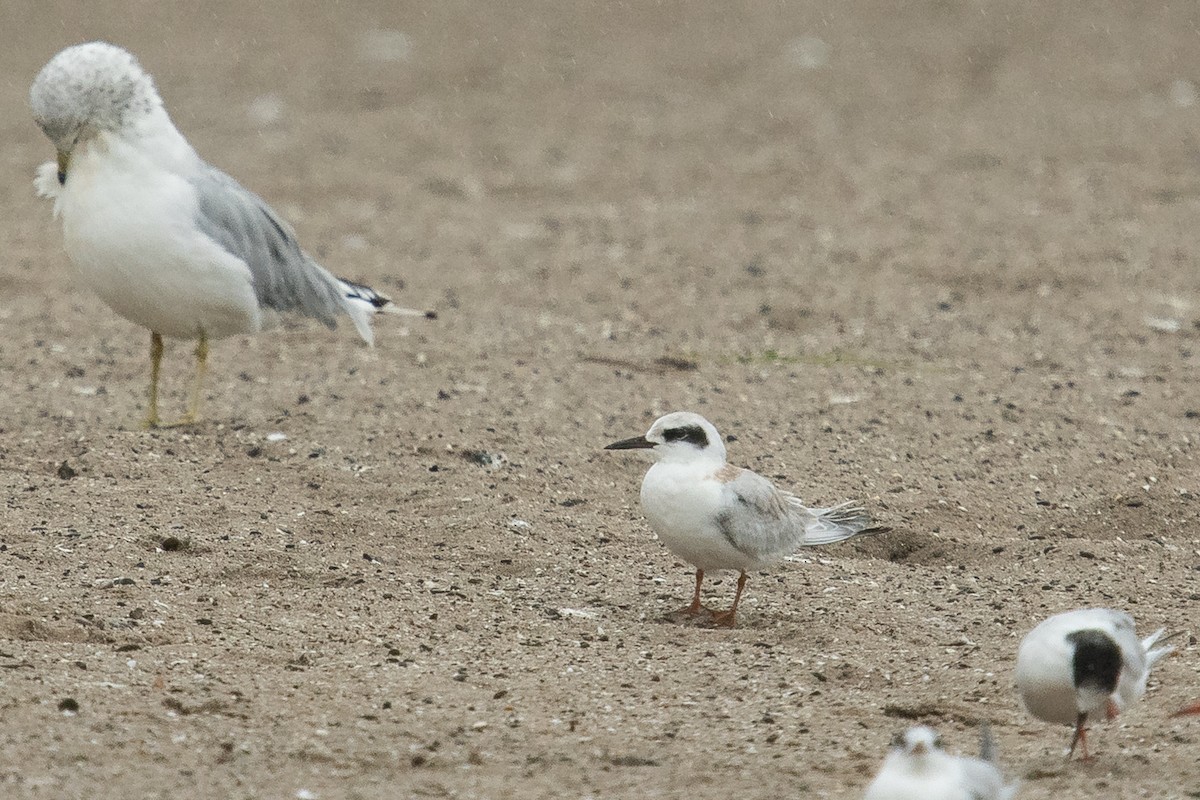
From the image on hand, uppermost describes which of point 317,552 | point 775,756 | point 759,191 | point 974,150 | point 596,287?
point 974,150

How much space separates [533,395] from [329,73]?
8.68 metres

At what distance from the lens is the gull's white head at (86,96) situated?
24.0 ft

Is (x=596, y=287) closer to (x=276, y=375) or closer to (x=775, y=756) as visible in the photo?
(x=276, y=375)

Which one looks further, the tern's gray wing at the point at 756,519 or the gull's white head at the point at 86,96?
the gull's white head at the point at 86,96

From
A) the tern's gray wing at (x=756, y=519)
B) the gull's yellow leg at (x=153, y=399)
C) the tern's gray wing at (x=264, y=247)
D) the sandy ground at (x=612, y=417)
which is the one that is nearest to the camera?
the sandy ground at (x=612, y=417)

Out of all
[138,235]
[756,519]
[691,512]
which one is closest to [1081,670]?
[756,519]

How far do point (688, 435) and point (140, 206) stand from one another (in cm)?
287

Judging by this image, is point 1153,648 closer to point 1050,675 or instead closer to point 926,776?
point 1050,675

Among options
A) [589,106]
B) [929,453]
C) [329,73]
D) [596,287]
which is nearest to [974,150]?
[589,106]

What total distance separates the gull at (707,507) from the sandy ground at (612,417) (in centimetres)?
24

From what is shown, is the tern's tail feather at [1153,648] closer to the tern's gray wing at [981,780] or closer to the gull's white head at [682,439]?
the tern's gray wing at [981,780]

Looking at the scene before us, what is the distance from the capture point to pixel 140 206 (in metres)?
7.40

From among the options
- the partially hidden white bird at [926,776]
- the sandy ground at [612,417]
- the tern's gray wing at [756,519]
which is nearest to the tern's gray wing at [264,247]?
the sandy ground at [612,417]

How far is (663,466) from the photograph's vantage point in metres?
5.84
